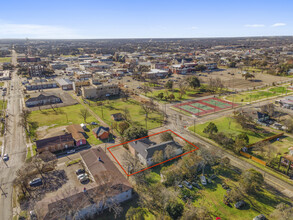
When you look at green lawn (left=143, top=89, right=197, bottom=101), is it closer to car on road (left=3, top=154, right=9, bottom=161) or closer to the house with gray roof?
the house with gray roof

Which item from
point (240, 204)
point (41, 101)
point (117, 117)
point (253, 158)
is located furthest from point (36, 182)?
point (41, 101)

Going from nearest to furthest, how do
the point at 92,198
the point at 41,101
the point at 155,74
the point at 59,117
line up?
the point at 92,198 → the point at 59,117 → the point at 41,101 → the point at 155,74

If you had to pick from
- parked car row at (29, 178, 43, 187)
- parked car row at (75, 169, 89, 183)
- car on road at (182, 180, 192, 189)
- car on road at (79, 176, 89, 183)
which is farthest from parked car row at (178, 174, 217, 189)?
parked car row at (29, 178, 43, 187)

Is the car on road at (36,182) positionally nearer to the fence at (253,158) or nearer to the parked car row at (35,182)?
the parked car row at (35,182)

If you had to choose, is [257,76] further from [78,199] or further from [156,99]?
[78,199]

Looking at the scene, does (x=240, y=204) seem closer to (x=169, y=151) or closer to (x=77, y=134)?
(x=169, y=151)

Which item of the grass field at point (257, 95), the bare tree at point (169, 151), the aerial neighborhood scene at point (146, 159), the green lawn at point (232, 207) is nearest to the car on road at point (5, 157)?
the aerial neighborhood scene at point (146, 159)

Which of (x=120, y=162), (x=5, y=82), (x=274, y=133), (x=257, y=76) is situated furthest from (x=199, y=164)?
(x=5, y=82)
